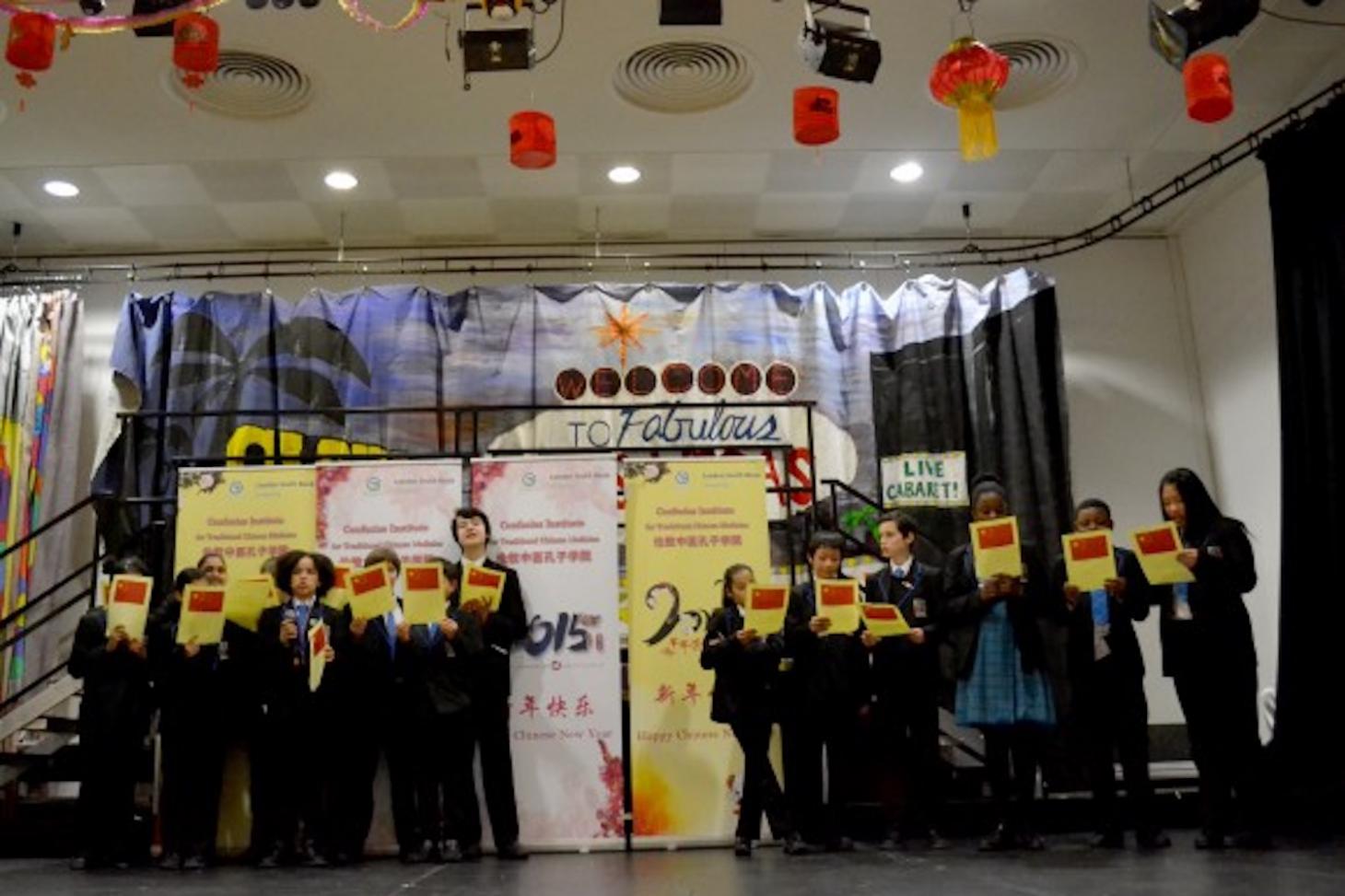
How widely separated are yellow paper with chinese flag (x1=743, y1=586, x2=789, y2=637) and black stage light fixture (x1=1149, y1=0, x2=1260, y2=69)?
2898mm

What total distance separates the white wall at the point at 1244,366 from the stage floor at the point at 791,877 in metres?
3.47

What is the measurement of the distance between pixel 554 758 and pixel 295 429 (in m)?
3.78

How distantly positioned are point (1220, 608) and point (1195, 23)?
2.53 meters

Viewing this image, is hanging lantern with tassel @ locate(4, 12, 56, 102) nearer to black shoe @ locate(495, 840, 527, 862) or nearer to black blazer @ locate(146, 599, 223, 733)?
black blazer @ locate(146, 599, 223, 733)

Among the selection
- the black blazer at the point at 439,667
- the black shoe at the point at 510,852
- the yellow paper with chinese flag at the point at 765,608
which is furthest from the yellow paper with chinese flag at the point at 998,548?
the black shoe at the point at 510,852

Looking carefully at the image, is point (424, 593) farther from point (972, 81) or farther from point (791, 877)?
point (972, 81)

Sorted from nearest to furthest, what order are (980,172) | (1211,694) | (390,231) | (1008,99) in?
(1211,694) → (1008,99) → (980,172) → (390,231)

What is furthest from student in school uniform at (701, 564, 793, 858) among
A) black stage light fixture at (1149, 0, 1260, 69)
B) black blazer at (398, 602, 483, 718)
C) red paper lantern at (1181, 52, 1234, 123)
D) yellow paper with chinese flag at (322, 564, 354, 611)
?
black stage light fixture at (1149, 0, 1260, 69)

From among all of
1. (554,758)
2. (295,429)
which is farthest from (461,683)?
(295,429)

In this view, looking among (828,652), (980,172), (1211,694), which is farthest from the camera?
(980,172)

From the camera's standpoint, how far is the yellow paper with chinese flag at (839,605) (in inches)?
195

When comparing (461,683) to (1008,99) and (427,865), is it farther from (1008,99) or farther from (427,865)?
(1008,99)

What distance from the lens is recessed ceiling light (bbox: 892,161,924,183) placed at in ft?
26.0

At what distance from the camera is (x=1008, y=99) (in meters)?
7.07
